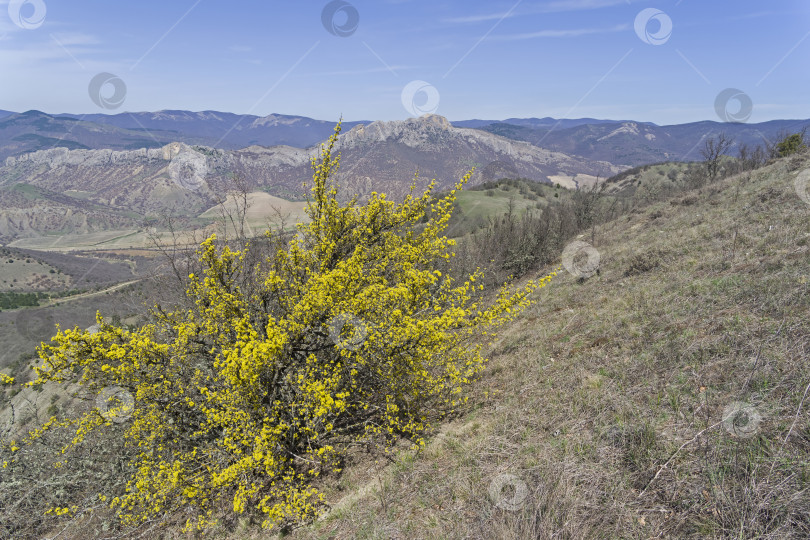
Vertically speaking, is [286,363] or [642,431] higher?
[286,363]

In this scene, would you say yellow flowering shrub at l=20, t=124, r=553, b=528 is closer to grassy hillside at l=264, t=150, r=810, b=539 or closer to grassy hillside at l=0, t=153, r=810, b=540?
grassy hillside at l=0, t=153, r=810, b=540

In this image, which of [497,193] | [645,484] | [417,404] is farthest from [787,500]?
[497,193]

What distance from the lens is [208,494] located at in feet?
24.9

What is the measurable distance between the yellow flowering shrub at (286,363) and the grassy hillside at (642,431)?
1.17 m

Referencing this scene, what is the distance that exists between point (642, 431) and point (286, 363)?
637cm

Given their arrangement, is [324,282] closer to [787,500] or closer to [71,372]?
[71,372]

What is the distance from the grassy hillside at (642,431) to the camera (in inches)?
159

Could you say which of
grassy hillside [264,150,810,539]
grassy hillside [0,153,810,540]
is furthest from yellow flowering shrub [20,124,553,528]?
grassy hillside [264,150,810,539]

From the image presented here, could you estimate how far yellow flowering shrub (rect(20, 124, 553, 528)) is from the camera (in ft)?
21.9

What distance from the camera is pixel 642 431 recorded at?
5.19 meters

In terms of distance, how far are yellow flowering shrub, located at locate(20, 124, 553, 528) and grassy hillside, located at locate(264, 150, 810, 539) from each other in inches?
46.1

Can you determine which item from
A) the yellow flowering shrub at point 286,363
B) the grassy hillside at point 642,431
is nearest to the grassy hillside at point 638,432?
the grassy hillside at point 642,431

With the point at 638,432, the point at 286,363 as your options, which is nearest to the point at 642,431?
the point at 638,432

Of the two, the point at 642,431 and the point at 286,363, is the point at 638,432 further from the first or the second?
the point at 286,363
